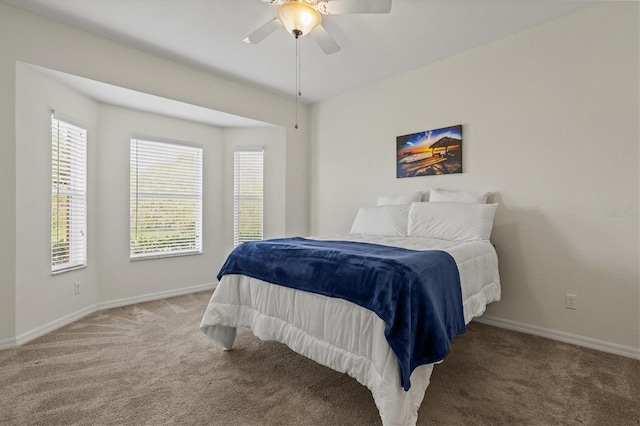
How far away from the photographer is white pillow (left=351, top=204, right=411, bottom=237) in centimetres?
317

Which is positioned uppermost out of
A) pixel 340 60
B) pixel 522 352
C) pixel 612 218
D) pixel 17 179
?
pixel 340 60

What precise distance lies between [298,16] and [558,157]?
7.71 ft

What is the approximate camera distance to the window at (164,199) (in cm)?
381

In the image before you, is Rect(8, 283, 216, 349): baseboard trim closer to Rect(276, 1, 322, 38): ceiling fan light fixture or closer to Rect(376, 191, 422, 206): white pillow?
Rect(376, 191, 422, 206): white pillow

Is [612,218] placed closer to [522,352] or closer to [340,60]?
[522,352]

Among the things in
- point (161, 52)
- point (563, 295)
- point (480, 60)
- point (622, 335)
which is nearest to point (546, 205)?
point (563, 295)

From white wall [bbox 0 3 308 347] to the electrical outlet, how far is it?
3847 mm

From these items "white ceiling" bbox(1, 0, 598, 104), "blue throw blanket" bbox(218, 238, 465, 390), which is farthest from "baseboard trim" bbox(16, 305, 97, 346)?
"white ceiling" bbox(1, 0, 598, 104)

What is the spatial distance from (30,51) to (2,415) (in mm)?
2607

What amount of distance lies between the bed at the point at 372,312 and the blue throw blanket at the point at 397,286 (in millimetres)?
41

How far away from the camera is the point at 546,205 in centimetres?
269

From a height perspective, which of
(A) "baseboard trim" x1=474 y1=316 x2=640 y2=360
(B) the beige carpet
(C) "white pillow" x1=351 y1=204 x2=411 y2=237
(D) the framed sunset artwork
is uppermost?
(D) the framed sunset artwork

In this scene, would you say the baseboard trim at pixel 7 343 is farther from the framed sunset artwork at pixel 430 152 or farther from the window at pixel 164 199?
the framed sunset artwork at pixel 430 152

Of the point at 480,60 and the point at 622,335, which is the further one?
the point at 480,60
